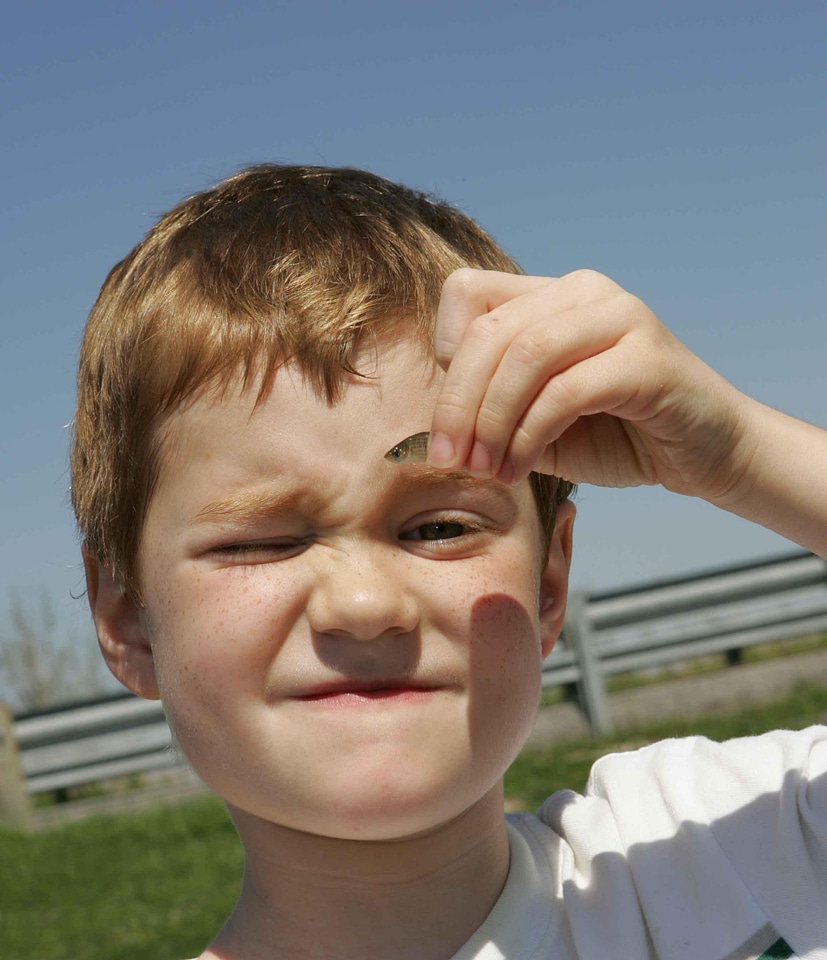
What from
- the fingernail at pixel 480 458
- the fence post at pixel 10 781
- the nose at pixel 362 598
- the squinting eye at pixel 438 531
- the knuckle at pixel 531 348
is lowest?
the fence post at pixel 10 781

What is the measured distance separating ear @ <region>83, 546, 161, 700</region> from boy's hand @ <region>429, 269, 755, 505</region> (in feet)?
2.91

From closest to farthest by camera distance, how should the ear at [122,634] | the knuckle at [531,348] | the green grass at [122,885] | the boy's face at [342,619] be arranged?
1. the knuckle at [531,348]
2. the boy's face at [342,619]
3. the ear at [122,634]
4. the green grass at [122,885]

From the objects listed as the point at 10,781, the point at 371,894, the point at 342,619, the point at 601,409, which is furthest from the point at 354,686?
the point at 10,781

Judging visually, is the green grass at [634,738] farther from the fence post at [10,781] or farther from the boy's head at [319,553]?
the boy's head at [319,553]

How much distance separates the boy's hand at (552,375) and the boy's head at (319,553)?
0.23 meters

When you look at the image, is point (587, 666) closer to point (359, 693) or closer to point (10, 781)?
point (10, 781)

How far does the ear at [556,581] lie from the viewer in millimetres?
2234

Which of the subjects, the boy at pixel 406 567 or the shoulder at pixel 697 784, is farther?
the shoulder at pixel 697 784

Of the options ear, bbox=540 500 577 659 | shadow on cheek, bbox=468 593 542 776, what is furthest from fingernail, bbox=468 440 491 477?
ear, bbox=540 500 577 659

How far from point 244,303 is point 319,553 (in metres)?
0.48

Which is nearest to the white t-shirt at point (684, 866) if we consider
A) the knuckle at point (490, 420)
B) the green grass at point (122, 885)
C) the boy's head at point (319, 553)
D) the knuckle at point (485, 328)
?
the boy's head at point (319, 553)

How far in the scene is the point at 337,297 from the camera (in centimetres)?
199

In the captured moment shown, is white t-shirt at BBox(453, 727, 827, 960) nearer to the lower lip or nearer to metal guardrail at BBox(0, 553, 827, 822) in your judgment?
the lower lip

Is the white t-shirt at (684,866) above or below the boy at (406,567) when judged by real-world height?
below
